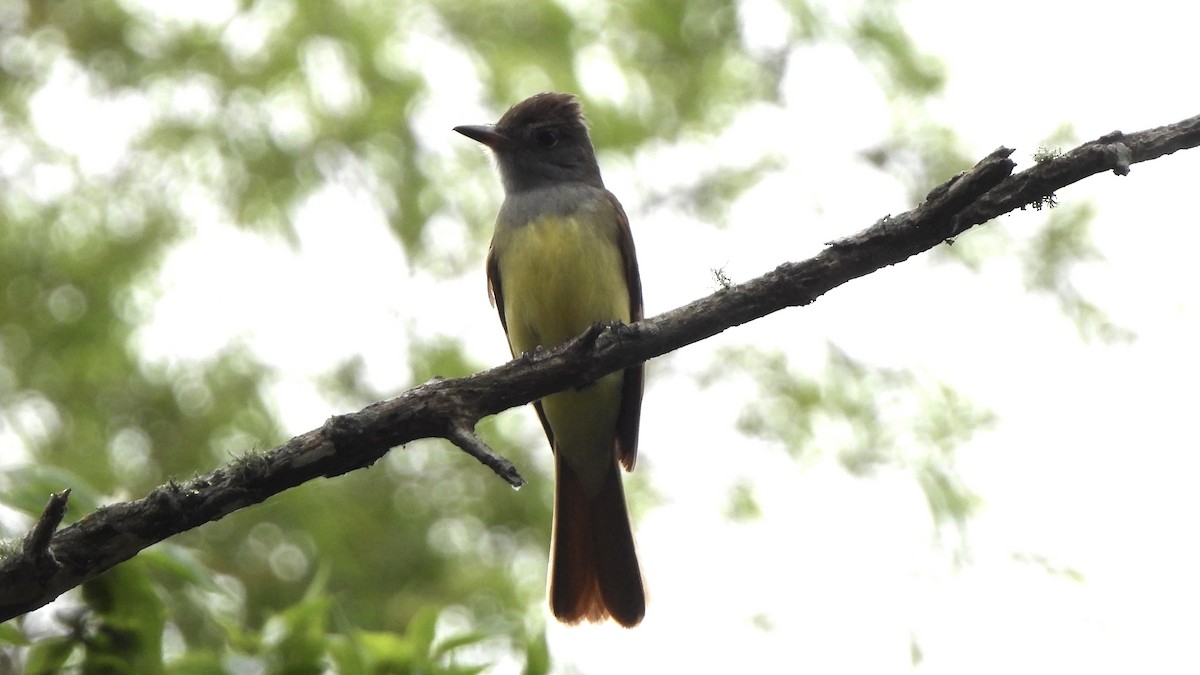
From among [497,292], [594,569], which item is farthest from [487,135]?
[594,569]

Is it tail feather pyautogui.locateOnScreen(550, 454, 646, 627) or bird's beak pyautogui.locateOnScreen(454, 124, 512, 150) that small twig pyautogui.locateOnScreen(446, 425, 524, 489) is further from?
bird's beak pyautogui.locateOnScreen(454, 124, 512, 150)

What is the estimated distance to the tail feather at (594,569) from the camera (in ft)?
16.0

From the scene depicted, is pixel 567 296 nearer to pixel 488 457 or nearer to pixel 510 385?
pixel 510 385

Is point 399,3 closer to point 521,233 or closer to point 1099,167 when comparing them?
point 521,233

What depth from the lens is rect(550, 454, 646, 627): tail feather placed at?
488cm

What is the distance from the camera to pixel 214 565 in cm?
530

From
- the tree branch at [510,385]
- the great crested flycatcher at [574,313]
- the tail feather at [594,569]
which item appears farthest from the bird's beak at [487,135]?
the tree branch at [510,385]

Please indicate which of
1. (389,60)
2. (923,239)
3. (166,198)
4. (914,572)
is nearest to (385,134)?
(389,60)

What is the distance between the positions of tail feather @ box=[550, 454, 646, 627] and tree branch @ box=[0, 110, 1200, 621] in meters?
1.85

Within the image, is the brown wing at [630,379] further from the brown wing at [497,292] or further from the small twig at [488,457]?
the small twig at [488,457]

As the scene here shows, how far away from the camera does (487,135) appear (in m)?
5.34

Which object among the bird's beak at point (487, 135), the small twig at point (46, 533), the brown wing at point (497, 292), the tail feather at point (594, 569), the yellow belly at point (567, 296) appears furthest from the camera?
the bird's beak at point (487, 135)

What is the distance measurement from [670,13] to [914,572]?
296cm

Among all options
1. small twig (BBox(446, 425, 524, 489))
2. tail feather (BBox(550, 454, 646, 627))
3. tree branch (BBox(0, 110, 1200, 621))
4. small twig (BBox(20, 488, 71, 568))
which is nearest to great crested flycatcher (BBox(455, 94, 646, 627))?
tail feather (BBox(550, 454, 646, 627))
